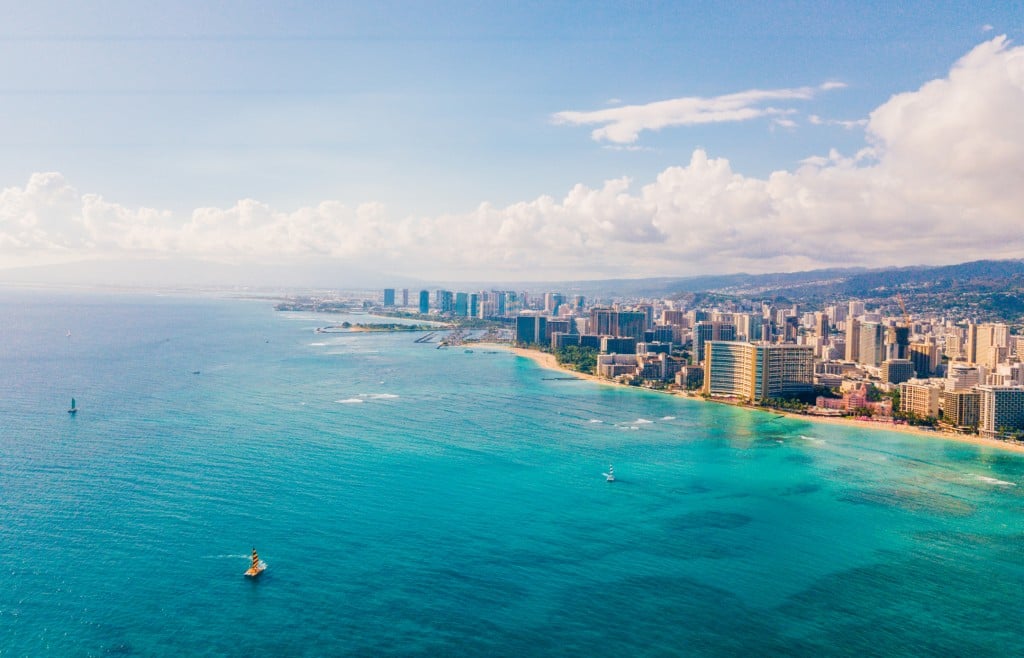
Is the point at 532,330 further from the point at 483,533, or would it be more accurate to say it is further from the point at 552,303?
the point at 483,533

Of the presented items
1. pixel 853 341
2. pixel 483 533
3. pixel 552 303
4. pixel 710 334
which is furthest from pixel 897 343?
pixel 552 303

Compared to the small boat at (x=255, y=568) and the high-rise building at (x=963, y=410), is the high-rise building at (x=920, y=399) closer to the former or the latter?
the high-rise building at (x=963, y=410)

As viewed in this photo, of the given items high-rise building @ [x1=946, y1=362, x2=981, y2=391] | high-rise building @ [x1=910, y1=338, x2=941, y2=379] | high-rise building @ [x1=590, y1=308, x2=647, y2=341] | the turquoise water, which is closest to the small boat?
the turquoise water

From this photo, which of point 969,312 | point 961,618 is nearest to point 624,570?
point 961,618

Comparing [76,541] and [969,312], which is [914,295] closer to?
[969,312]

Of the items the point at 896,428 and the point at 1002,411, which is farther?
the point at 896,428

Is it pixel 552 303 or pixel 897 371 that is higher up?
pixel 552 303
